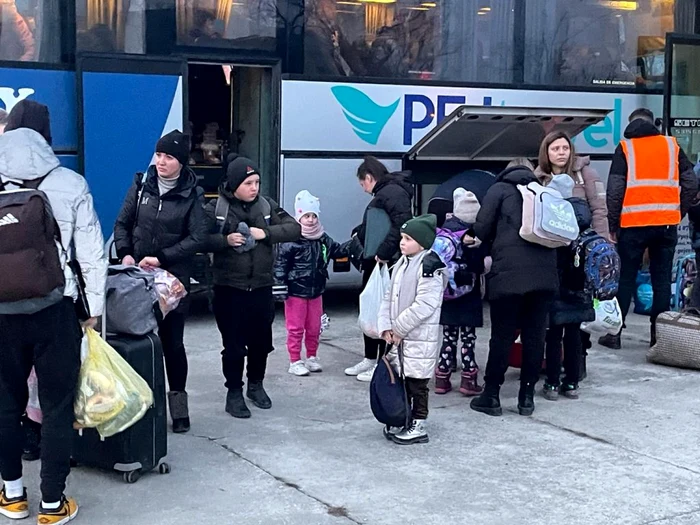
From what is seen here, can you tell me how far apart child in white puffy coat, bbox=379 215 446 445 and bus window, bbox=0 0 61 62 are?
135 inches

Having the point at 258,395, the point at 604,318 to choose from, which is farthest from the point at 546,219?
the point at 258,395

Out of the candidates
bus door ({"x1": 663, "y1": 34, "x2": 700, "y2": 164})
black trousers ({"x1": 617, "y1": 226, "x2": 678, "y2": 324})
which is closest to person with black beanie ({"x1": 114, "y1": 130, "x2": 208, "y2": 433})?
black trousers ({"x1": 617, "y1": 226, "x2": 678, "y2": 324})

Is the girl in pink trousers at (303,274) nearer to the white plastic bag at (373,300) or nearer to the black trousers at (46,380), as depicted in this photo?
the white plastic bag at (373,300)

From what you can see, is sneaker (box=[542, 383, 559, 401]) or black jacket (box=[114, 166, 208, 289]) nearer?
black jacket (box=[114, 166, 208, 289])

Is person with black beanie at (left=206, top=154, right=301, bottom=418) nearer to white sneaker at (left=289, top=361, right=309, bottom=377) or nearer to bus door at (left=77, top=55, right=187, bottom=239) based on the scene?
white sneaker at (left=289, top=361, right=309, bottom=377)

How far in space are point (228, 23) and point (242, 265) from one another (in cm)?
313

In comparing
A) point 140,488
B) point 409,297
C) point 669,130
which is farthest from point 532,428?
point 669,130

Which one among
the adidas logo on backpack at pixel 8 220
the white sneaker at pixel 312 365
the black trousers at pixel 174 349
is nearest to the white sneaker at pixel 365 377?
the white sneaker at pixel 312 365

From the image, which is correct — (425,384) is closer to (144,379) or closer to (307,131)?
(144,379)

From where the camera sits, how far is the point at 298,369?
7.48 m

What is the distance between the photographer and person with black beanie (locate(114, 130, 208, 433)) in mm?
5738

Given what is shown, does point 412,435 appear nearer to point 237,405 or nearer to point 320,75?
point 237,405

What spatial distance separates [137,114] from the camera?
8.15 m

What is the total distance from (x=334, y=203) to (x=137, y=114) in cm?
188
